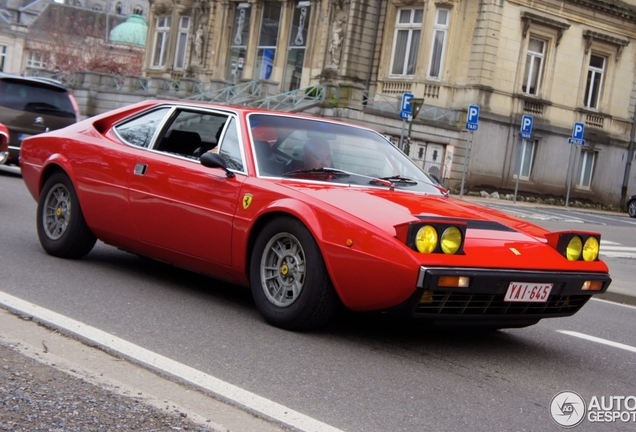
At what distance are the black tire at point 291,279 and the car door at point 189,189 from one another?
378 mm

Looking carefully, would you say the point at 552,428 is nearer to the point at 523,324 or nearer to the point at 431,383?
the point at 431,383

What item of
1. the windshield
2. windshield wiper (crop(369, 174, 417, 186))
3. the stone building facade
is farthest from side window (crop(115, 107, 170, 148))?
the stone building facade

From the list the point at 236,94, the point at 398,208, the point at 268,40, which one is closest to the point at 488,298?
the point at 398,208

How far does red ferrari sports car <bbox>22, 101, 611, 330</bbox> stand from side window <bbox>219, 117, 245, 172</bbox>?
1cm

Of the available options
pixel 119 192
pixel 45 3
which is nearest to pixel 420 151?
pixel 119 192

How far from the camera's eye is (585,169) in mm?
41188

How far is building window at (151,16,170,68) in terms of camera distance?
52.5m

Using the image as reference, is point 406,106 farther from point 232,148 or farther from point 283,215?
point 283,215

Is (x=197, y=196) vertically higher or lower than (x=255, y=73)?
lower

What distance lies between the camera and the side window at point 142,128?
7.72 meters

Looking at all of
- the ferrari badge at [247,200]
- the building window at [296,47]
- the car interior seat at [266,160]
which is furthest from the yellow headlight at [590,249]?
the building window at [296,47]

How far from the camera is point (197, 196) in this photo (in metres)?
6.88

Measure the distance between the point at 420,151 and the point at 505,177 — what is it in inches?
168

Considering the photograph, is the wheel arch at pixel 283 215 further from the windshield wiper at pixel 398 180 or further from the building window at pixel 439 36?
the building window at pixel 439 36
